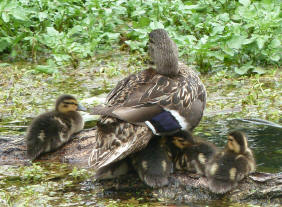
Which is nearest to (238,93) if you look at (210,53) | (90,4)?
(210,53)

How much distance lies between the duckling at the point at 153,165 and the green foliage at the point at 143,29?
9.91ft

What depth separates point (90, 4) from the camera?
888 cm

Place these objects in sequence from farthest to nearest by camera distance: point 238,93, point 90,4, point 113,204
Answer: point 90,4 → point 238,93 → point 113,204

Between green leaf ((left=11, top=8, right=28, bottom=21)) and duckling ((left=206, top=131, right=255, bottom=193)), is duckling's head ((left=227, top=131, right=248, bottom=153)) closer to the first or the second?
duckling ((left=206, top=131, right=255, bottom=193))

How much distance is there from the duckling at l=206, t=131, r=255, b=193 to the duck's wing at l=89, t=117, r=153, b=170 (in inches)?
21.5

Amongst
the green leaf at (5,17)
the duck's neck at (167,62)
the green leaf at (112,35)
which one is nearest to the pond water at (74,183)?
the duck's neck at (167,62)

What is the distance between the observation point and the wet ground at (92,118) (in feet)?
16.7

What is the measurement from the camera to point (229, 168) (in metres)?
4.84

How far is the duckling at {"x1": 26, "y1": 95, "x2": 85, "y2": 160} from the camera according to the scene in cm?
576

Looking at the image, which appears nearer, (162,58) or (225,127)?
(162,58)

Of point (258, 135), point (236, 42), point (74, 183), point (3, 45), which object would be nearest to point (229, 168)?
point (74, 183)

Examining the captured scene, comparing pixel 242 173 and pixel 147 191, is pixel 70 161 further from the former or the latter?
pixel 242 173

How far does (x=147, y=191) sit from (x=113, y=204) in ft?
1.24

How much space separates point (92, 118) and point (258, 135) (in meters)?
1.85
